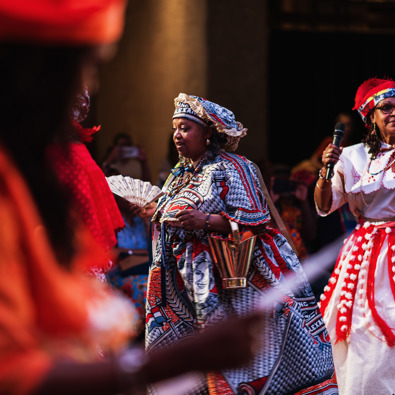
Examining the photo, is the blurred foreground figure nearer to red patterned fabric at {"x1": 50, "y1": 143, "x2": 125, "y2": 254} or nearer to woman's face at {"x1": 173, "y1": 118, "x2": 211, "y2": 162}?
red patterned fabric at {"x1": 50, "y1": 143, "x2": 125, "y2": 254}

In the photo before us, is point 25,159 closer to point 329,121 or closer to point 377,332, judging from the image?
point 377,332

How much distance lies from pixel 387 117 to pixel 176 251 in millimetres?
1721

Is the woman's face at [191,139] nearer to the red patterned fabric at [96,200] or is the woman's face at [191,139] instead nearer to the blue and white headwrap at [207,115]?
the blue and white headwrap at [207,115]

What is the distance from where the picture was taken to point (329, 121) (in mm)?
10250

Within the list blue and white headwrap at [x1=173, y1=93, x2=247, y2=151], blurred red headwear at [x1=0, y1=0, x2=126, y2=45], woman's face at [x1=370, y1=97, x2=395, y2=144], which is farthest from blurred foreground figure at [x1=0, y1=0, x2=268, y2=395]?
woman's face at [x1=370, y1=97, x2=395, y2=144]

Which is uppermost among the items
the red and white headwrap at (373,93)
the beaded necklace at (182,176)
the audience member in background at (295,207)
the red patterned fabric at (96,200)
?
the red and white headwrap at (373,93)

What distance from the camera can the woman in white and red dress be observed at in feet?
16.1

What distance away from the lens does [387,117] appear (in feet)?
17.3

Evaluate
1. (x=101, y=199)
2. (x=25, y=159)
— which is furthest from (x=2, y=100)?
(x=101, y=199)

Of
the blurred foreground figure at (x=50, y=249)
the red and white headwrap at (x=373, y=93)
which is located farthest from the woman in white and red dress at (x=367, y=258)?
the blurred foreground figure at (x=50, y=249)

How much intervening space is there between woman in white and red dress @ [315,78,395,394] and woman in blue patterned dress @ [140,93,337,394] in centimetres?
34

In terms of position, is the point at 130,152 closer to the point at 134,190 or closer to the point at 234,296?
the point at 134,190

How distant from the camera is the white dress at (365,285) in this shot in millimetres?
4906

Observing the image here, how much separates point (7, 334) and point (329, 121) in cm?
918
